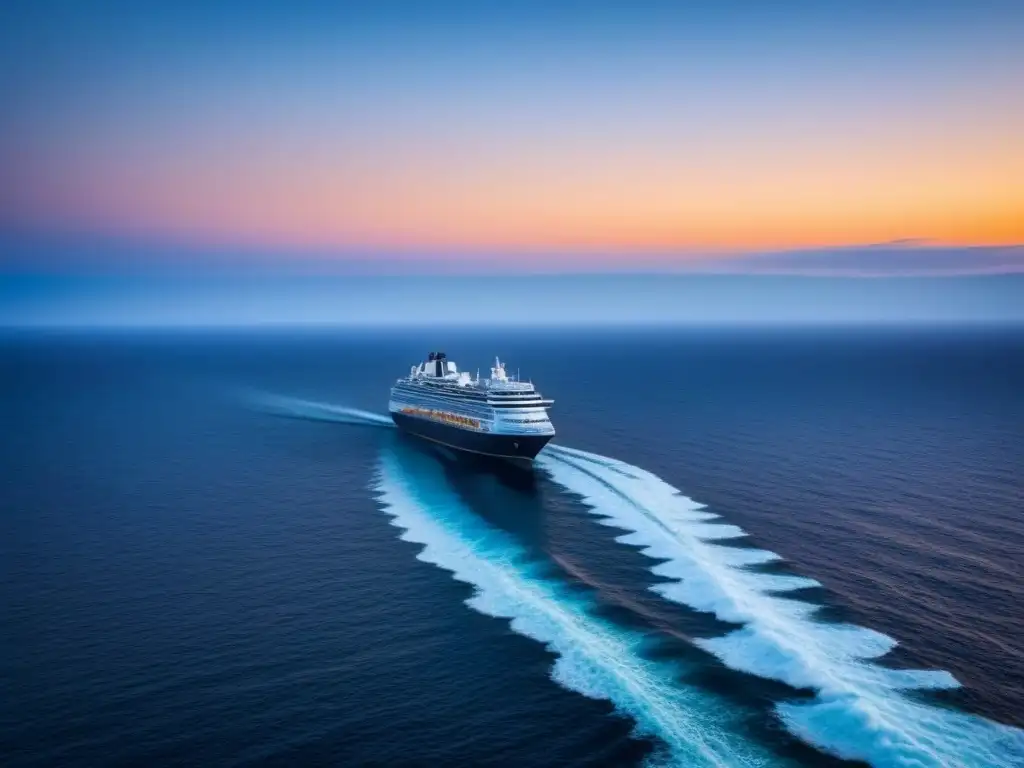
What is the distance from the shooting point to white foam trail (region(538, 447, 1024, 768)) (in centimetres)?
3195

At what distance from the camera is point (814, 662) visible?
3884 cm

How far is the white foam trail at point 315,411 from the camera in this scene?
128 meters

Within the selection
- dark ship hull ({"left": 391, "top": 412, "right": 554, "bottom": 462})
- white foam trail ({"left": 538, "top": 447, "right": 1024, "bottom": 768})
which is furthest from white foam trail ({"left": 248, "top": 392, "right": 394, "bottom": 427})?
white foam trail ({"left": 538, "top": 447, "right": 1024, "bottom": 768})

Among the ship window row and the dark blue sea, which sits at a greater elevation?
the ship window row

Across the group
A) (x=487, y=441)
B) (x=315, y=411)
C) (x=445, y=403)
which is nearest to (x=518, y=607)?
(x=487, y=441)

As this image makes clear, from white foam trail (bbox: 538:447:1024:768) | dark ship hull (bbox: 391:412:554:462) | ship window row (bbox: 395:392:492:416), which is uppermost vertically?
ship window row (bbox: 395:392:492:416)

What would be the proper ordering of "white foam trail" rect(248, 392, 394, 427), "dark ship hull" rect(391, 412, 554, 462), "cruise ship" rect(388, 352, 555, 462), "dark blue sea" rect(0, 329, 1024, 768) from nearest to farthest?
"dark blue sea" rect(0, 329, 1024, 768) < "dark ship hull" rect(391, 412, 554, 462) < "cruise ship" rect(388, 352, 555, 462) < "white foam trail" rect(248, 392, 394, 427)

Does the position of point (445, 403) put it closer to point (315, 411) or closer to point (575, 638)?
point (315, 411)

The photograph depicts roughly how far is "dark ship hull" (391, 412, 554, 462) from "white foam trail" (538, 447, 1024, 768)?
25836 mm

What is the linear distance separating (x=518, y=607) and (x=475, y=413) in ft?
165

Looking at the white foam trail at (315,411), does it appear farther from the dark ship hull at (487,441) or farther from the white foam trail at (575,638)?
the white foam trail at (575,638)

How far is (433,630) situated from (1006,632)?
3549cm

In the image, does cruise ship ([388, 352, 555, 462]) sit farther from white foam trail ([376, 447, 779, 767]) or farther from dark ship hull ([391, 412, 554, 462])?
white foam trail ([376, 447, 779, 767])

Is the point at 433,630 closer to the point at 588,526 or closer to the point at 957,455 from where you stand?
the point at 588,526
